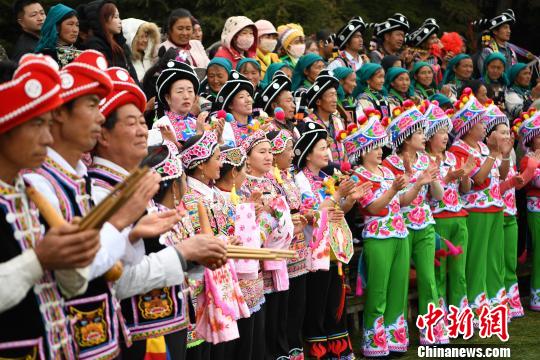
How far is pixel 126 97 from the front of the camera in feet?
12.9

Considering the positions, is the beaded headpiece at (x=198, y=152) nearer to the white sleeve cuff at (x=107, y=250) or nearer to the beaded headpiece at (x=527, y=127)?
the white sleeve cuff at (x=107, y=250)

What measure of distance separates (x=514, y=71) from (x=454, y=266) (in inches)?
153

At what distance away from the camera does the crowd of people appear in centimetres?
311

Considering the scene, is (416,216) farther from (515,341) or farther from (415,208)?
(515,341)

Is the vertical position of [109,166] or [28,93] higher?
[28,93]

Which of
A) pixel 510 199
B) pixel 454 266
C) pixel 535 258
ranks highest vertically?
pixel 510 199

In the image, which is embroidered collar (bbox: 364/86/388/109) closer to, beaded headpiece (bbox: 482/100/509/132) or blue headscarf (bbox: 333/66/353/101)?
blue headscarf (bbox: 333/66/353/101)

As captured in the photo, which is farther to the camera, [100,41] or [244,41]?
[244,41]

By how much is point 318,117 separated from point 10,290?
225 inches

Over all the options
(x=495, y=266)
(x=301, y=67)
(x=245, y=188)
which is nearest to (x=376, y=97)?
(x=301, y=67)

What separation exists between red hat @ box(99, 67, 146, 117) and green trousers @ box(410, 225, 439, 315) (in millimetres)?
4440

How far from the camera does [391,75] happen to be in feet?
32.3

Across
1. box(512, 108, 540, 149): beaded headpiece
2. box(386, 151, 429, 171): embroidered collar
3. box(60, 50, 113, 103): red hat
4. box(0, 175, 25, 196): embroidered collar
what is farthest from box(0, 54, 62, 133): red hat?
box(512, 108, 540, 149): beaded headpiece

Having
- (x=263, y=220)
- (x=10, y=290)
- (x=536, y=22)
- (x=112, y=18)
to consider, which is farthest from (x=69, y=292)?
(x=536, y=22)
